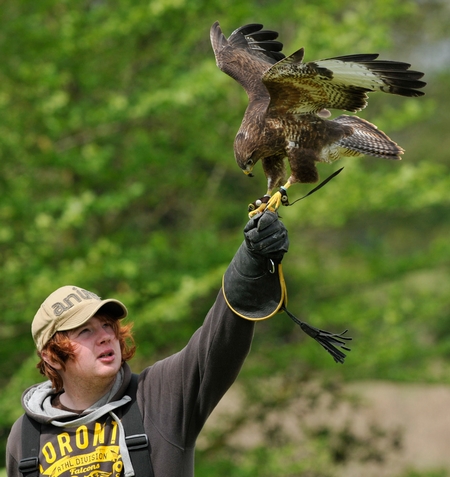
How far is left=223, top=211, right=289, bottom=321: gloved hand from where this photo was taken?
1947 mm

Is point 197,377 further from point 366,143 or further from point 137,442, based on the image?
point 366,143

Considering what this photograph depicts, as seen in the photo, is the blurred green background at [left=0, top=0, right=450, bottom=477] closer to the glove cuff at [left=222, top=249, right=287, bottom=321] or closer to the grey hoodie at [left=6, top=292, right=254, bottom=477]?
the grey hoodie at [left=6, top=292, right=254, bottom=477]

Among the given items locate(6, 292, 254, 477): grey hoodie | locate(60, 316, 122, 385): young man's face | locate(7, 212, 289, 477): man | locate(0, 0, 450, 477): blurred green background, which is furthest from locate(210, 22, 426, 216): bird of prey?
locate(0, 0, 450, 477): blurred green background

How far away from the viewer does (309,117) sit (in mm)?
2486

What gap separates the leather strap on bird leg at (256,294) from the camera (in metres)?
1.96

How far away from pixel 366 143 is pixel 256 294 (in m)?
0.83

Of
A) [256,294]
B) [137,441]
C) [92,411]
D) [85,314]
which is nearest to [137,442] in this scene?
[137,441]

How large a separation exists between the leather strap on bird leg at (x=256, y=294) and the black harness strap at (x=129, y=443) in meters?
0.46

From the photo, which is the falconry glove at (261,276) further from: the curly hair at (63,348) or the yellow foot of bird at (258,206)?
the curly hair at (63,348)

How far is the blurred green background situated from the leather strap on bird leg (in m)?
4.65

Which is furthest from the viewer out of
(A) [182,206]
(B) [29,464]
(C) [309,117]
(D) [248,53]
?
(A) [182,206]

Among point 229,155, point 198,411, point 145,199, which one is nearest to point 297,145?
point 198,411

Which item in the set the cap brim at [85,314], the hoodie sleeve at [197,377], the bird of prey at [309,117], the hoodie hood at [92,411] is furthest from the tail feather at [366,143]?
the hoodie hood at [92,411]

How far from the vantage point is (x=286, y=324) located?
9.91 metres
